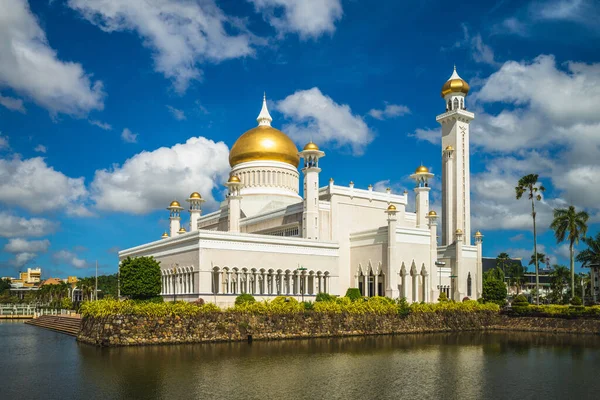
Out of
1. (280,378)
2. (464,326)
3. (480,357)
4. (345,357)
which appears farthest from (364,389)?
(464,326)

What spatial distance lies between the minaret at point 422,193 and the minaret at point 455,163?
20.5 ft

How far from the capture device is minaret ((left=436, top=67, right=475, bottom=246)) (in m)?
56.9

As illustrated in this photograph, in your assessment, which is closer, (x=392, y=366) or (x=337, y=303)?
(x=392, y=366)

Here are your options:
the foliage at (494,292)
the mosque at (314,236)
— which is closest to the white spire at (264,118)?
the mosque at (314,236)

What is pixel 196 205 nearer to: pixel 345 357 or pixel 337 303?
pixel 337 303

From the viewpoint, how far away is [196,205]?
189ft

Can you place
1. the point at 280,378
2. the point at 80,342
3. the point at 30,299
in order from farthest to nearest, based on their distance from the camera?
1. the point at 30,299
2. the point at 80,342
3. the point at 280,378

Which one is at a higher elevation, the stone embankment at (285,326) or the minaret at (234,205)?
the minaret at (234,205)

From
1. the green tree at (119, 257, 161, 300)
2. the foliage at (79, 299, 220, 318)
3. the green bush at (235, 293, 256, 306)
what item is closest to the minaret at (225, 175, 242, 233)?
the green bush at (235, 293, 256, 306)

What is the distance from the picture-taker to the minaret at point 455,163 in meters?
56.9

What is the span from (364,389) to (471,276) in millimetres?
37569

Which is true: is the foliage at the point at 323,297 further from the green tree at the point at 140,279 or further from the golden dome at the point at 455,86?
the golden dome at the point at 455,86

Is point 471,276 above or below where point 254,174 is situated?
below

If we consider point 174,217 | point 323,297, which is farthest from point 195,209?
point 323,297
